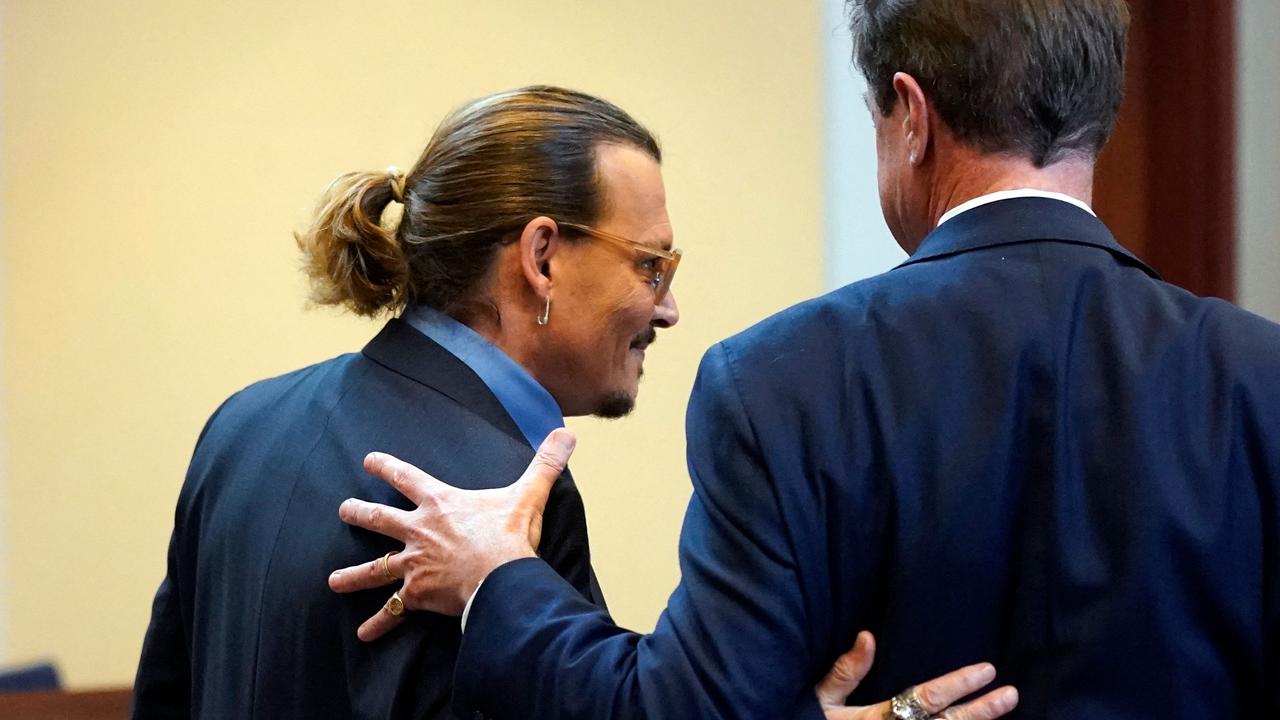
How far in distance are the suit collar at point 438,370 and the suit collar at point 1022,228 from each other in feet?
1.58

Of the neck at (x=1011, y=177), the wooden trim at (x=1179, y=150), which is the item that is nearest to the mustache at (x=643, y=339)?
the neck at (x=1011, y=177)

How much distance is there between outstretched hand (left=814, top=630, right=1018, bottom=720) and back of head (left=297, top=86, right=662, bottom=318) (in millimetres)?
666

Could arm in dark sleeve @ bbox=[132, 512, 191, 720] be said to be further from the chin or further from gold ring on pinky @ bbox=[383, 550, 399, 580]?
the chin

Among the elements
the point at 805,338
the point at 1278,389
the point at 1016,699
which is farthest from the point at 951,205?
the point at 1016,699

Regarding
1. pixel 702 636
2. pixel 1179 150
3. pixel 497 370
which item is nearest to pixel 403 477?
pixel 497 370

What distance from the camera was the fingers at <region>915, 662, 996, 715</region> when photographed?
1089mm

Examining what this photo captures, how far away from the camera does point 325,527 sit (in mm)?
1337

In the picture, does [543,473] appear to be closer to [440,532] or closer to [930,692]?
[440,532]

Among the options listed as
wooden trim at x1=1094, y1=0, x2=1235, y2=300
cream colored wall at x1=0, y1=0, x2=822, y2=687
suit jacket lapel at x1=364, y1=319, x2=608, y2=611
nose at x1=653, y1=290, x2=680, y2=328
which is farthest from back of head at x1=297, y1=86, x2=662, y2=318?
wooden trim at x1=1094, y1=0, x2=1235, y2=300

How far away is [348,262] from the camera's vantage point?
5.31 ft

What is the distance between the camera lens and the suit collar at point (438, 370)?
1424 millimetres

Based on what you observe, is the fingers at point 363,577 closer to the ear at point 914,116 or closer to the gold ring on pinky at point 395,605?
the gold ring on pinky at point 395,605

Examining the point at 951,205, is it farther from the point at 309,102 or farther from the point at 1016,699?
the point at 309,102

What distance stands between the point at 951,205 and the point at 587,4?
2.08 m
